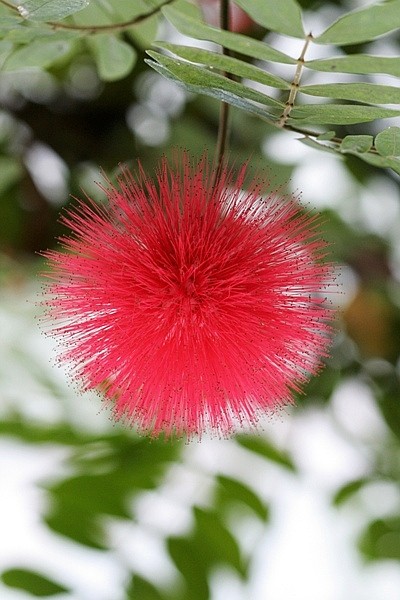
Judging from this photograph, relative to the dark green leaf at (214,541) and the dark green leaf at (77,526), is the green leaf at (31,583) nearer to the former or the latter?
the dark green leaf at (77,526)

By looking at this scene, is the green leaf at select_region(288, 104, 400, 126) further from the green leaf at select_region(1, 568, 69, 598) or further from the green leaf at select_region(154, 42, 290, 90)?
the green leaf at select_region(1, 568, 69, 598)

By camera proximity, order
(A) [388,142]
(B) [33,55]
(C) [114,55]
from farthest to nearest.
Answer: (C) [114,55] → (B) [33,55] → (A) [388,142]

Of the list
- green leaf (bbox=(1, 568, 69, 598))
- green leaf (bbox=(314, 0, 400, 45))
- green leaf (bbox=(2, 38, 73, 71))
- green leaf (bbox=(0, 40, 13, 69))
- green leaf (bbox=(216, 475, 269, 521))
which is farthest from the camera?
green leaf (bbox=(216, 475, 269, 521))

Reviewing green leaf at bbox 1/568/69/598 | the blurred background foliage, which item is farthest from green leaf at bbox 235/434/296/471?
green leaf at bbox 1/568/69/598

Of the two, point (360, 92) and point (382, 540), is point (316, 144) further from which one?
point (382, 540)

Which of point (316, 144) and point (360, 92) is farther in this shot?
point (316, 144)

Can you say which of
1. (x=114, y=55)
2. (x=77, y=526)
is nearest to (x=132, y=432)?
(x=77, y=526)

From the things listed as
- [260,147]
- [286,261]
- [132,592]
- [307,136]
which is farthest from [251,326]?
[260,147]
